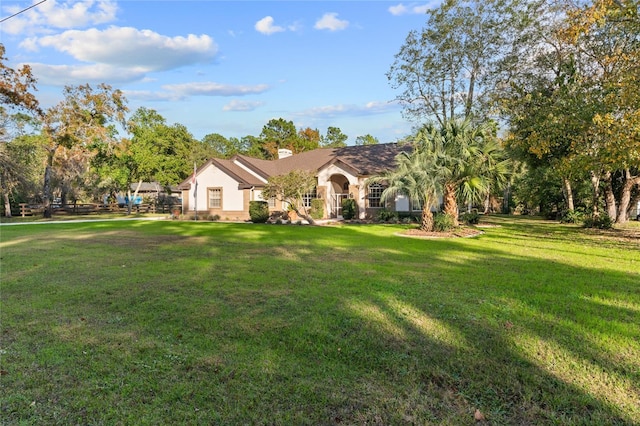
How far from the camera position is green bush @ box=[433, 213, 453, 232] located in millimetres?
16625

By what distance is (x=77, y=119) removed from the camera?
33031mm

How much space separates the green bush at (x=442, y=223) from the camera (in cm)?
1662

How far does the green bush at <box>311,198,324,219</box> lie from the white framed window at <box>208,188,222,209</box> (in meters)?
7.60

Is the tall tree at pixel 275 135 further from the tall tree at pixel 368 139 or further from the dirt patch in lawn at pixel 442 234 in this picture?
the dirt patch in lawn at pixel 442 234

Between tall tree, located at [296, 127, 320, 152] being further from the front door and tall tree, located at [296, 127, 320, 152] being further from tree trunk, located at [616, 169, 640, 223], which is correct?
tree trunk, located at [616, 169, 640, 223]

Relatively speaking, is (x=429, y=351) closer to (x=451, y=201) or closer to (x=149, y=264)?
(x=149, y=264)

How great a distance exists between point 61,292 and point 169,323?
2886 mm

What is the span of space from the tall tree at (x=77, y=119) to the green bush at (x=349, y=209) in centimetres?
2258

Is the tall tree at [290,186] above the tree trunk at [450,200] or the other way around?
above

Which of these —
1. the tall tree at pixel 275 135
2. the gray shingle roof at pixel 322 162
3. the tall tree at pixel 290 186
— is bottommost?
the tall tree at pixel 290 186

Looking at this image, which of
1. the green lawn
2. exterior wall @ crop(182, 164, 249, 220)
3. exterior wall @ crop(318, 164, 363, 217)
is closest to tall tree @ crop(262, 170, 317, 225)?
exterior wall @ crop(318, 164, 363, 217)

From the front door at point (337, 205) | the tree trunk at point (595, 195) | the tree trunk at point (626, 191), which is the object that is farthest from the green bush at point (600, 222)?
the front door at point (337, 205)

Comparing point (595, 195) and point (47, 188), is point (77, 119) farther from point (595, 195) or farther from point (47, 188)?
point (595, 195)

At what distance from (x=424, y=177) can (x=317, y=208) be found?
41.8 ft
